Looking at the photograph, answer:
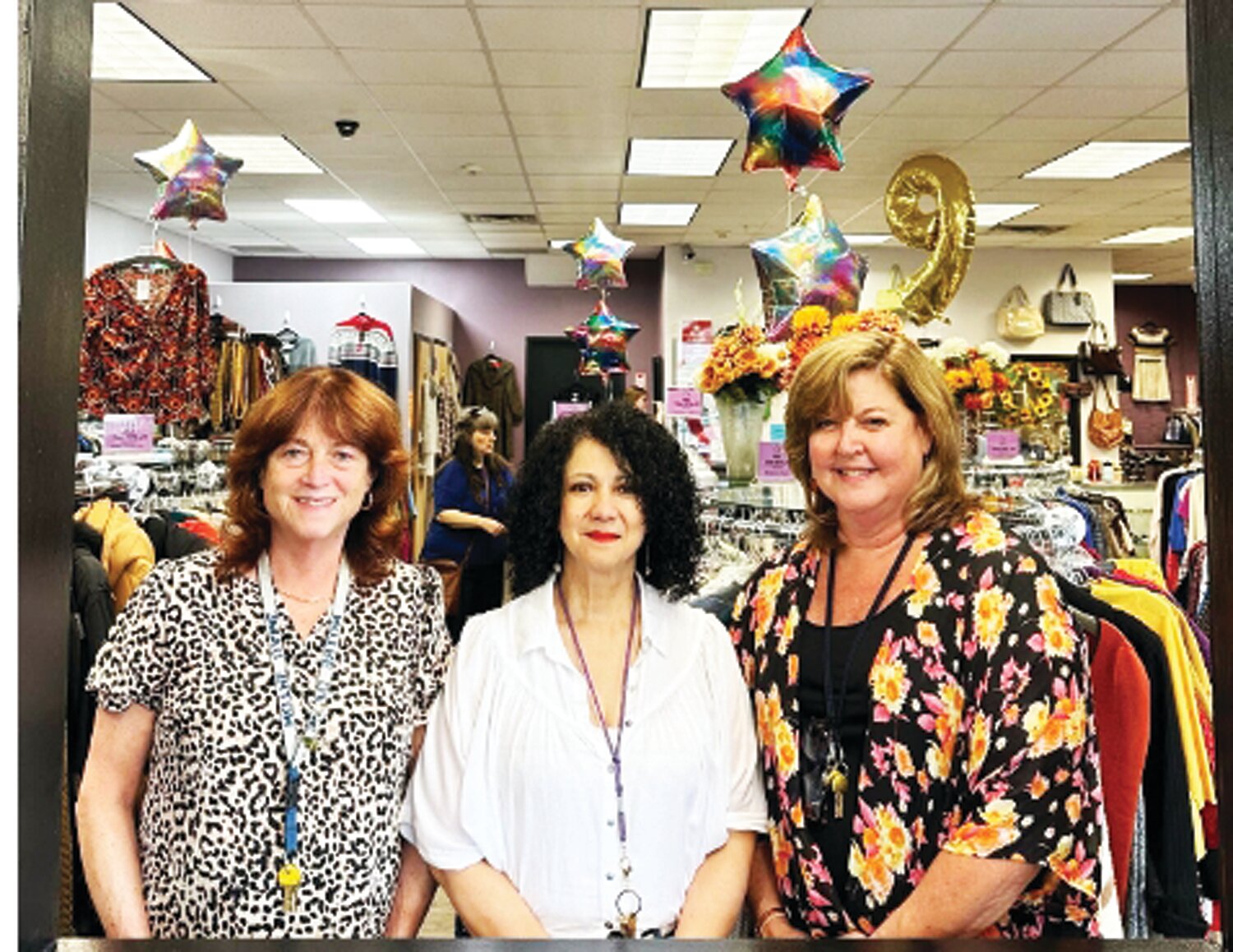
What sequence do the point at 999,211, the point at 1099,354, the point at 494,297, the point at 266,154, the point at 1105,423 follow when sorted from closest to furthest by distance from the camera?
the point at 266,154 → the point at 999,211 → the point at 1099,354 → the point at 1105,423 → the point at 494,297

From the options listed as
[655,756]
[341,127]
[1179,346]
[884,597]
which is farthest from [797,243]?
[1179,346]

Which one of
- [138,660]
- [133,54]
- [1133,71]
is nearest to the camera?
[138,660]

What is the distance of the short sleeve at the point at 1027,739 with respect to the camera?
1.40m

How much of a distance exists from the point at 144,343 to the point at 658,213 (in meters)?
5.53

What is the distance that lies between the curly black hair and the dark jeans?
377 cm

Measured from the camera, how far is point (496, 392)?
11445 millimetres

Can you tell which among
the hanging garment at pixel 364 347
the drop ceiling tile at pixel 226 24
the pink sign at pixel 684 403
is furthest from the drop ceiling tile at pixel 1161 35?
the hanging garment at pixel 364 347

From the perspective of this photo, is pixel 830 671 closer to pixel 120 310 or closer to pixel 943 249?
pixel 943 249

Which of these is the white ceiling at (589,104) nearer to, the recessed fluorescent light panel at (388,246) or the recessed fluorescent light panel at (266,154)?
the recessed fluorescent light panel at (266,154)

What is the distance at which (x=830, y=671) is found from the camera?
61.2 inches

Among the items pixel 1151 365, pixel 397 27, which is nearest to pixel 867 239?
pixel 1151 365

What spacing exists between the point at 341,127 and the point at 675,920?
19.6 ft

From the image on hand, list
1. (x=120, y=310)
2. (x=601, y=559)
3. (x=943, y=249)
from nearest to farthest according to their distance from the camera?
(x=601, y=559) → (x=943, y=249) → (x=120, y=310)

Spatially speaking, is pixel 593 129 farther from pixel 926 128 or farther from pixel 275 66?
pixel 926 128
